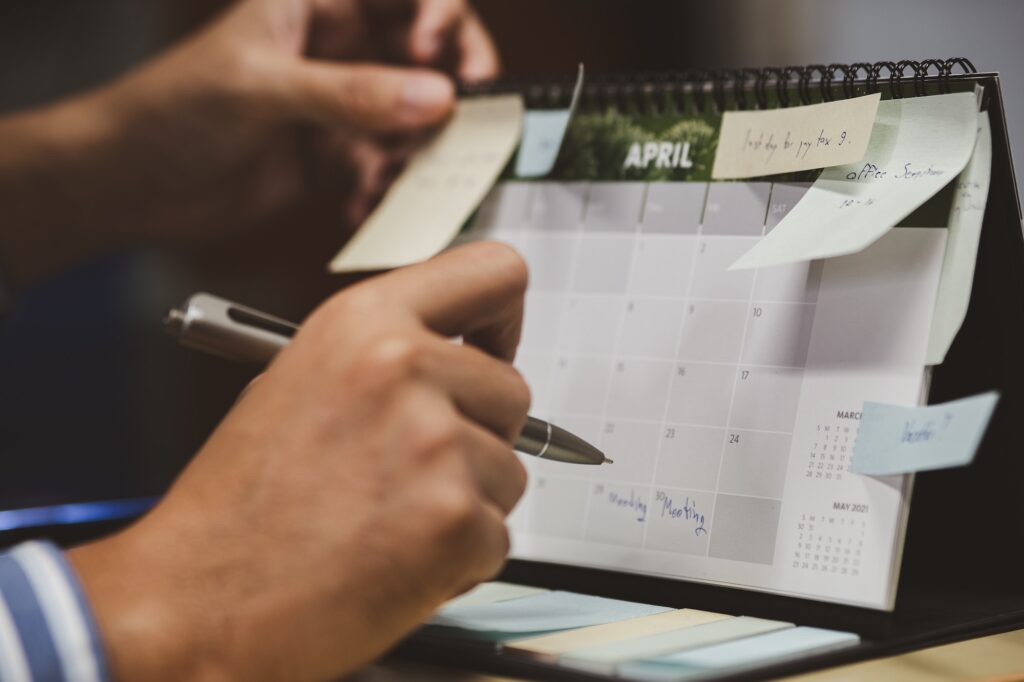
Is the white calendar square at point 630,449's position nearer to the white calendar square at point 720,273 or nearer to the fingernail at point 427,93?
the white calendar square at point 720,273

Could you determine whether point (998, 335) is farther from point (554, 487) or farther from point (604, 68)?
point (604, 68)

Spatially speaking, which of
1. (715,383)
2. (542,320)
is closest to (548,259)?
(542,320)

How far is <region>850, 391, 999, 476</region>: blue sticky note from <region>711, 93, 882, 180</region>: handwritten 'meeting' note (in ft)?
0.42

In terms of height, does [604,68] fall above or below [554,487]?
above

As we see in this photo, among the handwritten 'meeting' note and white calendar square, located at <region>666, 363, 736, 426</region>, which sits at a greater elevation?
the handwritten 'meeting' note

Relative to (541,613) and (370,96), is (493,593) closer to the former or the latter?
(541,613)

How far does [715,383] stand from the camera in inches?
19.0

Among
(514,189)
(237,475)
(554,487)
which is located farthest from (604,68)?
(237,475)

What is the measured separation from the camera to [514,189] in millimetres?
607

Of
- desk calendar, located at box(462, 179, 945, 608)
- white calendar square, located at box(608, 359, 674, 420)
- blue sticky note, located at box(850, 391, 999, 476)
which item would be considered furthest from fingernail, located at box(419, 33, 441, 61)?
blue sticky note, located at box(850, 391, 999, 476)

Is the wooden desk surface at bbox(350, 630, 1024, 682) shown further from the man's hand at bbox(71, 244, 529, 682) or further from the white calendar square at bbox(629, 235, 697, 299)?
the white calendar square at bbox(629, 235, 697, 299)

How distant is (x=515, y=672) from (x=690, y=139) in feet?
1.01

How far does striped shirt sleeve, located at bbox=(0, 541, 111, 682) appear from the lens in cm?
33

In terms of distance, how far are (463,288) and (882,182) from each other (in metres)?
0.21
